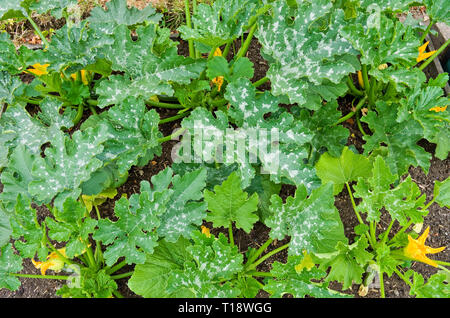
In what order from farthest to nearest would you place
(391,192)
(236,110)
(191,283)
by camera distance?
(236,110) < (391,192) < (191,283)

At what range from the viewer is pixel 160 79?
2467 mm

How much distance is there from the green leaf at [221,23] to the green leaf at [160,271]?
1.13 meters

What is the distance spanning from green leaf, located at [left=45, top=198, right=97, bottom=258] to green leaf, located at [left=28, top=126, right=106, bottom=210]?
128 mm

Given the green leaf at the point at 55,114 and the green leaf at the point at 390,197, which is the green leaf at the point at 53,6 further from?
the green leaf at the point at 390,197

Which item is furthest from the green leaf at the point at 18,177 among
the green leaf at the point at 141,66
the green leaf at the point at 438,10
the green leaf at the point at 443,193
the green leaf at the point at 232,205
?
the green leaf at the point at 438,10

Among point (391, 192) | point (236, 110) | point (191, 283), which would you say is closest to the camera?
point (191, 283)

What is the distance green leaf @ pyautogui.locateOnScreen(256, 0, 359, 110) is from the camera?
2.38 metres

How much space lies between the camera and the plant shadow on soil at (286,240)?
268cm

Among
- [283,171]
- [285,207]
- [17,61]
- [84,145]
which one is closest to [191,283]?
[285,207]

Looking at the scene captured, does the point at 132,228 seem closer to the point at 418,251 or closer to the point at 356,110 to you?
the point at 418,251

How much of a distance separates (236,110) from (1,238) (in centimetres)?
145

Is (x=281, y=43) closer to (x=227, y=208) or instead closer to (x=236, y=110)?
(x=236, y=110)

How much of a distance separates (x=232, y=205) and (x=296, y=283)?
1.67ft

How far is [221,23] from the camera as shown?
2410 mm
